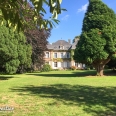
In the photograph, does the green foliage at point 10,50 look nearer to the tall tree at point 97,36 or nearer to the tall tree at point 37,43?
the tall tree at point 97,36

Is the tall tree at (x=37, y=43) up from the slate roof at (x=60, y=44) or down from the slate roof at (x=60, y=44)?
down

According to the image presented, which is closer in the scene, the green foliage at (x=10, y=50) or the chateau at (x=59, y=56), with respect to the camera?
the green foliage at (x=10, y=50)

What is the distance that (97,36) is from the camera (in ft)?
74.0

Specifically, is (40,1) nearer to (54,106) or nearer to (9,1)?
(9,1)

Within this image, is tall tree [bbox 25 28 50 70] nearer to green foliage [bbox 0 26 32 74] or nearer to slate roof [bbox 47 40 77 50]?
green foliage [bbox 0 26 32 74]

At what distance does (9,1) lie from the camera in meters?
2.13

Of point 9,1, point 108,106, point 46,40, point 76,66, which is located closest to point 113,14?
point 46,40

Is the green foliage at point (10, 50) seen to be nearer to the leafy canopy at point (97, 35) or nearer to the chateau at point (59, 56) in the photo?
the leafy canopy at point (97, 35)

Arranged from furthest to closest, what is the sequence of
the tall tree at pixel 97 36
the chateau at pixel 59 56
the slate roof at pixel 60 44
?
the slate roof at pixel 60 44 < the chateau at pixel 59 56 < the tall tree at pixel 97 36

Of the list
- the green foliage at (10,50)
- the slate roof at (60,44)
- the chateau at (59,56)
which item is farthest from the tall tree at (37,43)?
the slate roof at (60,44)

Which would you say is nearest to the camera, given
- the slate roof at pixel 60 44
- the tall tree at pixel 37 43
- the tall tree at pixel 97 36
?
the tall tree at pixel 97 36

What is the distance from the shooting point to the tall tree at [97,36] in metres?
22.2

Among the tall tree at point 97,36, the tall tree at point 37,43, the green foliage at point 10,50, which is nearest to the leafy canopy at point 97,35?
the tall tree at point 97,36

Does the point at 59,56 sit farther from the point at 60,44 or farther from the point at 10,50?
the point at 10,50
